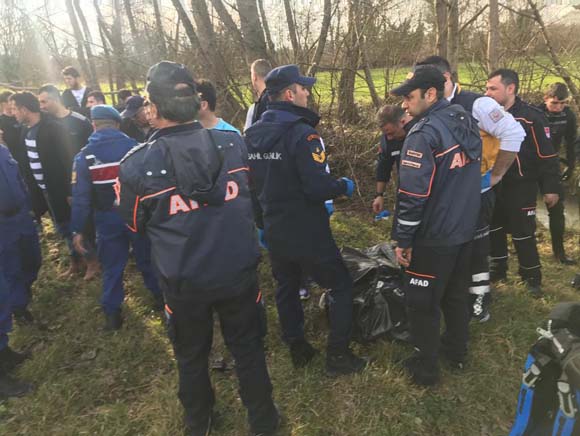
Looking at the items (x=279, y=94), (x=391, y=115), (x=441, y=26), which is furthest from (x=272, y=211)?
(x=441, y=26)

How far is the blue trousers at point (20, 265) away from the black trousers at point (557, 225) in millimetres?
5278

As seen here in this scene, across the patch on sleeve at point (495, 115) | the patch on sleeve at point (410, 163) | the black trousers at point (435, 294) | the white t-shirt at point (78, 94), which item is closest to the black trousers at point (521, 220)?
the patch on sleeve at point (495, 115)

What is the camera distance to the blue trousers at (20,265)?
3531 millimetres

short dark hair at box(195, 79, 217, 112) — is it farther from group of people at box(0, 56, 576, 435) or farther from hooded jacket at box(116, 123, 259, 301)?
hooded jacket at box(116, 123, 259, 301)

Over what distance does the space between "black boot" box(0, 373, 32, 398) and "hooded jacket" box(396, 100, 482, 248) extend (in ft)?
9.67

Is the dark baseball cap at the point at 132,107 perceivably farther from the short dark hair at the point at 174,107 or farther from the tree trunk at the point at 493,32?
the tree trunk at the point at 493,32

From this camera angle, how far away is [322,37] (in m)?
6.16

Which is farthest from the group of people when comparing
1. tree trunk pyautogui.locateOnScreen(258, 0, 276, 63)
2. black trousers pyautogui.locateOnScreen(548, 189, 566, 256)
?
tree trunk pyautogui.locateOnScreen(258, 0, 276, 63)

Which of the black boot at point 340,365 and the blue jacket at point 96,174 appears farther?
the blue jacket at point 96,174

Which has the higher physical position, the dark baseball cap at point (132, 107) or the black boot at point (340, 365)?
the dark baseball cap at point (132, 107)

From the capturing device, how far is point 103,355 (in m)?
3.51

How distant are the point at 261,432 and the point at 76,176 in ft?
8.15

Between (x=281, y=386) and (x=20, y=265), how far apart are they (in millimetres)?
2601

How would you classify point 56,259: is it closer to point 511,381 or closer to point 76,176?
point 76,176
